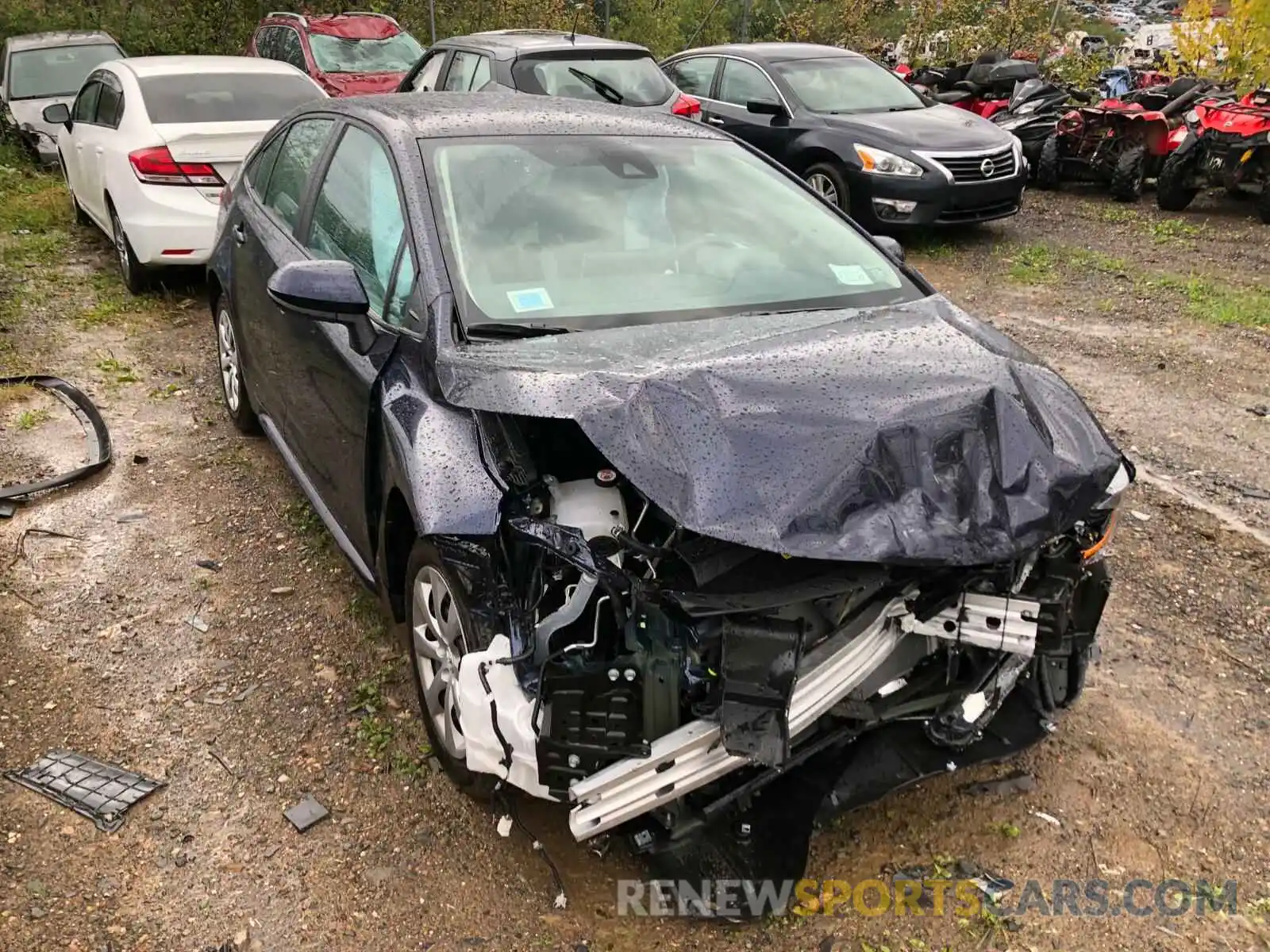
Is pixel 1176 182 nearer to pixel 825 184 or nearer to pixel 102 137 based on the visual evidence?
pixel 825 184

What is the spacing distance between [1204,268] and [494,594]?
818 cm

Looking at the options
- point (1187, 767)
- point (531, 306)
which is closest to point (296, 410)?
point (531, 306)

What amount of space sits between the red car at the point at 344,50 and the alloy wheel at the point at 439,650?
31.6 ft

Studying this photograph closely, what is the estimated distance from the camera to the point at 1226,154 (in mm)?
9914

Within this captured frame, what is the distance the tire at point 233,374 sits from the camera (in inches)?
191

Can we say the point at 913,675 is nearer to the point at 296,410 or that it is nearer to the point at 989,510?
the point at 989,510

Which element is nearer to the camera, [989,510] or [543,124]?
[989,510]

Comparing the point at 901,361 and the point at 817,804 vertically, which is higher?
the point at 901,361

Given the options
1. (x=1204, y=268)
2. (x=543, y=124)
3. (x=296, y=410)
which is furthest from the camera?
(x=1204, y=268)

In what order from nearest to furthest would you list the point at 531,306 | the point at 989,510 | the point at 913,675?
the point at 989,510 → the point at 913,675 → the point at 531,306

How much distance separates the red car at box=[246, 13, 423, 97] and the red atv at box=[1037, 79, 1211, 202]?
7.53m

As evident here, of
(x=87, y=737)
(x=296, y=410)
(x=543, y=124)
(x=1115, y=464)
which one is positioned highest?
(x=543, y=124)

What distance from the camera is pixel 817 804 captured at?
2.51 metres

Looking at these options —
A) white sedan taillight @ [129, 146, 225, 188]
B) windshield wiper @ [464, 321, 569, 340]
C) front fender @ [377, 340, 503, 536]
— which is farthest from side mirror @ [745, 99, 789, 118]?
front fender @ [377, 340, 503, 536]
